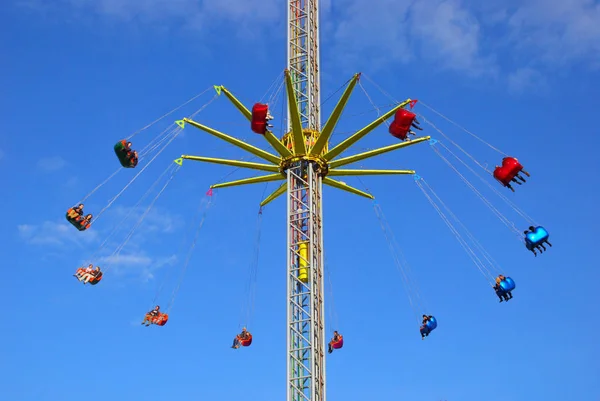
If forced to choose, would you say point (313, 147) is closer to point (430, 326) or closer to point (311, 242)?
point (311, 242)

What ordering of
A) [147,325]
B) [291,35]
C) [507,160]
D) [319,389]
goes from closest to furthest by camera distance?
[319,389] < [507,160] < [147,325] < [291,35]

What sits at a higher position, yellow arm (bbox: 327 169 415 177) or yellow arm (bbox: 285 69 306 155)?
yellow arm (bbox: 327 169 415 177)

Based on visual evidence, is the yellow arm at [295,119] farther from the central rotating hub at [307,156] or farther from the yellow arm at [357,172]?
the yellow arm at [357,172]

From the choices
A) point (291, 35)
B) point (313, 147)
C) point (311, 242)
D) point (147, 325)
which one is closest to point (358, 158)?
point (313, 147)

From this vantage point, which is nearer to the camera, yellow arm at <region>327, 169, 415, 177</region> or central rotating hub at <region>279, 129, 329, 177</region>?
central rotating hub at <region>279, 129, 329, 177</region>

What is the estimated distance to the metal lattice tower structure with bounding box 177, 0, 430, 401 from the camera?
3262 centimetres

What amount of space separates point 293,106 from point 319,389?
420 inches

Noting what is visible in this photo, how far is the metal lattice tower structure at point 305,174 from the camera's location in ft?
107

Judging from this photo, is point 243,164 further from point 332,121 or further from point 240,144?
point 332,121

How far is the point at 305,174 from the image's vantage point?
118 ft

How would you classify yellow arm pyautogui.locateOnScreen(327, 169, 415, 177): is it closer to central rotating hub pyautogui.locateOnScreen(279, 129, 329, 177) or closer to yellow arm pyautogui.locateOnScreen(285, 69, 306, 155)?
central rotating hub pyautogui.locateOnScreen(279, 129, 329, 177)

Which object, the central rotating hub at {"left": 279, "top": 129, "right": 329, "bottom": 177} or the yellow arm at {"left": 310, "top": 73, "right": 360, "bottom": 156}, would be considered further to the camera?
the central rotating hub at {"left": 279, "top": 129, "right": 329, "bottom": 177}

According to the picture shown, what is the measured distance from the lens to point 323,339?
108ft

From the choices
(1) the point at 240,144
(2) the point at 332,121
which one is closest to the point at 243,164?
(1) the point at 240,144
